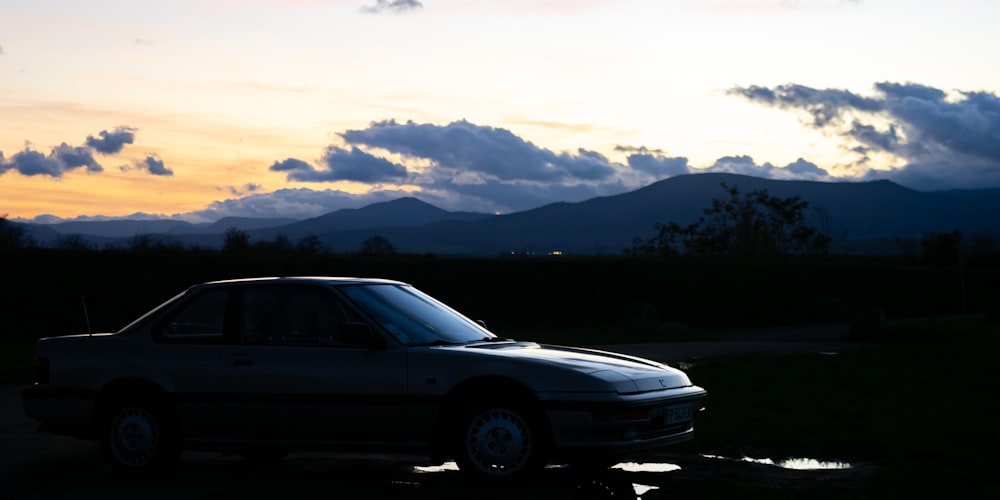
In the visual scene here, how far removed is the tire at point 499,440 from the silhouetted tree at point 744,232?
55.2 m

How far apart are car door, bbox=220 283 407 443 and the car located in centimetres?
1

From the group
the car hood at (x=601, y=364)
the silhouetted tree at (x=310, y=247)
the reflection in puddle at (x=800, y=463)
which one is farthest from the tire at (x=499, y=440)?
the silhouetted tree at (x=310, y=247)

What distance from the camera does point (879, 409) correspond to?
1406 cm

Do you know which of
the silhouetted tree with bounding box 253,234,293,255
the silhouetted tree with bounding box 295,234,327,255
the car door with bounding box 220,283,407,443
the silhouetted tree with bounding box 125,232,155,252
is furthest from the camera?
the silhouetted tree with bounding box 295,234,327,255

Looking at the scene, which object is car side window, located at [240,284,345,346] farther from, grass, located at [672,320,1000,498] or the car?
grass, located at [672,320,1000,498]

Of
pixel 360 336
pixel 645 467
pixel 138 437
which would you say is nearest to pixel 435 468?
pixel 360 336

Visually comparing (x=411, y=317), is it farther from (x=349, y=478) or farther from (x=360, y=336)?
(x=349, y=478)

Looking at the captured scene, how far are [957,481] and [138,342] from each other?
255 inches

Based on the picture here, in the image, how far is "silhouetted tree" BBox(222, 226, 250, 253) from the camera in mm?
49438

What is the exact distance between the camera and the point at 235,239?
51.5 meters

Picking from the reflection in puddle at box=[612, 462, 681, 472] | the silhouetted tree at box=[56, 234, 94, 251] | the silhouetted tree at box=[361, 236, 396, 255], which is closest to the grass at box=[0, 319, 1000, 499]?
the reflection in puddle at box=[612, 462, 681, 472]

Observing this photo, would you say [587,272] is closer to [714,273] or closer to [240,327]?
[714,273]

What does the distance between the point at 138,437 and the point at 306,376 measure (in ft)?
5.23

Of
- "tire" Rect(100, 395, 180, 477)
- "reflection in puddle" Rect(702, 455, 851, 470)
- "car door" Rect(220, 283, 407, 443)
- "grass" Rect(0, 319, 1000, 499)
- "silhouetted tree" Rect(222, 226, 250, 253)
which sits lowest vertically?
"reflection in puddle" Rect(702, 455, 851, 470)
